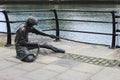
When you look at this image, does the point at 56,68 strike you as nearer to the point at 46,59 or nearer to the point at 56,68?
the point at 56,68

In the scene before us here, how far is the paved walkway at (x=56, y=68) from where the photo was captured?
16.0 ft

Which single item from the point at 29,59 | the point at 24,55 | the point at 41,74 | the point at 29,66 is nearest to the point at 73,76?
the point at 41,74

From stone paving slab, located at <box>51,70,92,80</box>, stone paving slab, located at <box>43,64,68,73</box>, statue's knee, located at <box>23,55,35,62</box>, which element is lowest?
stone paving slab, located at <box>51,70,92,80</box>

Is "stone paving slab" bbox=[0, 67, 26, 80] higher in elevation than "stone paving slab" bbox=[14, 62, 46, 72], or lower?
lower

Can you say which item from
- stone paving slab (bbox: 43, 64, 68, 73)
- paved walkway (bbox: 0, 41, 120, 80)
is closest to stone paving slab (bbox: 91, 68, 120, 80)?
paved walkway (bbox: 0, 41, 120, 80)

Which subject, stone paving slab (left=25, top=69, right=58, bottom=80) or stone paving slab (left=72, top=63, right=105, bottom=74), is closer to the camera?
stone paving slab (left=25, top=69, right=58, bottom=80)

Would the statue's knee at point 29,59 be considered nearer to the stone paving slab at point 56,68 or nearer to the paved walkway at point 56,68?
the paved walkway at point 56,68

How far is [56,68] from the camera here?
5383 mm

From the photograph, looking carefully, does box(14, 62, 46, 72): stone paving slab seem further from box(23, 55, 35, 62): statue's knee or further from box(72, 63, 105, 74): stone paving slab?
box(72, 63, 105, 74): stone paving slab

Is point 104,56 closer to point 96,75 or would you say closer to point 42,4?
point 96,75

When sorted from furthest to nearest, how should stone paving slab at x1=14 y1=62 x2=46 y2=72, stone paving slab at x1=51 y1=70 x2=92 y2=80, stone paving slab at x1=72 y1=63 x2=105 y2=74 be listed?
stone paving slab at x1=14 y1=62 x2=46 y2=72 → stone paving slab at x1=72 y1=63 x2=105 y2=74 → stone paving slab at x1=51 y1=70 x2=92 y2=80

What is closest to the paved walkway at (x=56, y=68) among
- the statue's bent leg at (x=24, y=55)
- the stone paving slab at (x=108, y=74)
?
the stone paving slab at (x=108, y=74)

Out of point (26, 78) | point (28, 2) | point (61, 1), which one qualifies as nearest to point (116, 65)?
point (26, 78)

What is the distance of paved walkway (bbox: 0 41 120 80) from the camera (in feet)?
16.0
